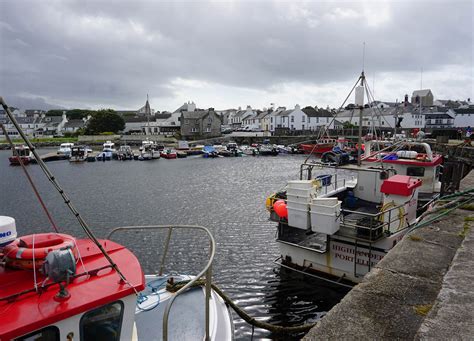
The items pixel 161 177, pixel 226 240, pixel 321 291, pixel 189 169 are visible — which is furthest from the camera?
pixel 189 169

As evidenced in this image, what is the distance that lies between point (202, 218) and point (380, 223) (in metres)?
15.4

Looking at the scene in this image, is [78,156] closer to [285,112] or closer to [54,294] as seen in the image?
[54,294]

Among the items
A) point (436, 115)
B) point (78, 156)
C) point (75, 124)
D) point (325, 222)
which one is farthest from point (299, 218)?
point (75, 124)

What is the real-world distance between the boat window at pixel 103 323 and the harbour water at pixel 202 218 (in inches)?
252

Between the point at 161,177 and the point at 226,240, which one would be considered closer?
the point at 226,240

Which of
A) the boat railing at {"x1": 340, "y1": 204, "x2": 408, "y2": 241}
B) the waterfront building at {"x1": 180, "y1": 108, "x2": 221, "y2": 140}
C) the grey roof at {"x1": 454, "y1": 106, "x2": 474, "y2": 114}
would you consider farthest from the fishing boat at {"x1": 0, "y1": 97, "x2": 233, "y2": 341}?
the grey roof at {"x1": 454, "y1": 106, "x2": 474, "y2": 114}

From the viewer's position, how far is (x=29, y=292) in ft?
14.4

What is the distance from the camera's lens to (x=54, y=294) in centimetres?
444

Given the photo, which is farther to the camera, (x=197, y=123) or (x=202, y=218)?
(x=197, y=123)

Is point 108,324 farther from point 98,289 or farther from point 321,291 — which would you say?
point 321,291

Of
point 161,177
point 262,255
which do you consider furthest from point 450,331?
point 161,177

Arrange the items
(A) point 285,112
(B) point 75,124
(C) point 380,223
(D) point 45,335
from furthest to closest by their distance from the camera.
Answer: (B) point 75,124 < (A) point 285,112 < (C) point 380,223 < (D) point 45,335

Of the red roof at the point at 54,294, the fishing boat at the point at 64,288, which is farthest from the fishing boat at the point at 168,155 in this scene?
the red roof at the point at 54,294

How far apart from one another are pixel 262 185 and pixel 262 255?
21843mm
